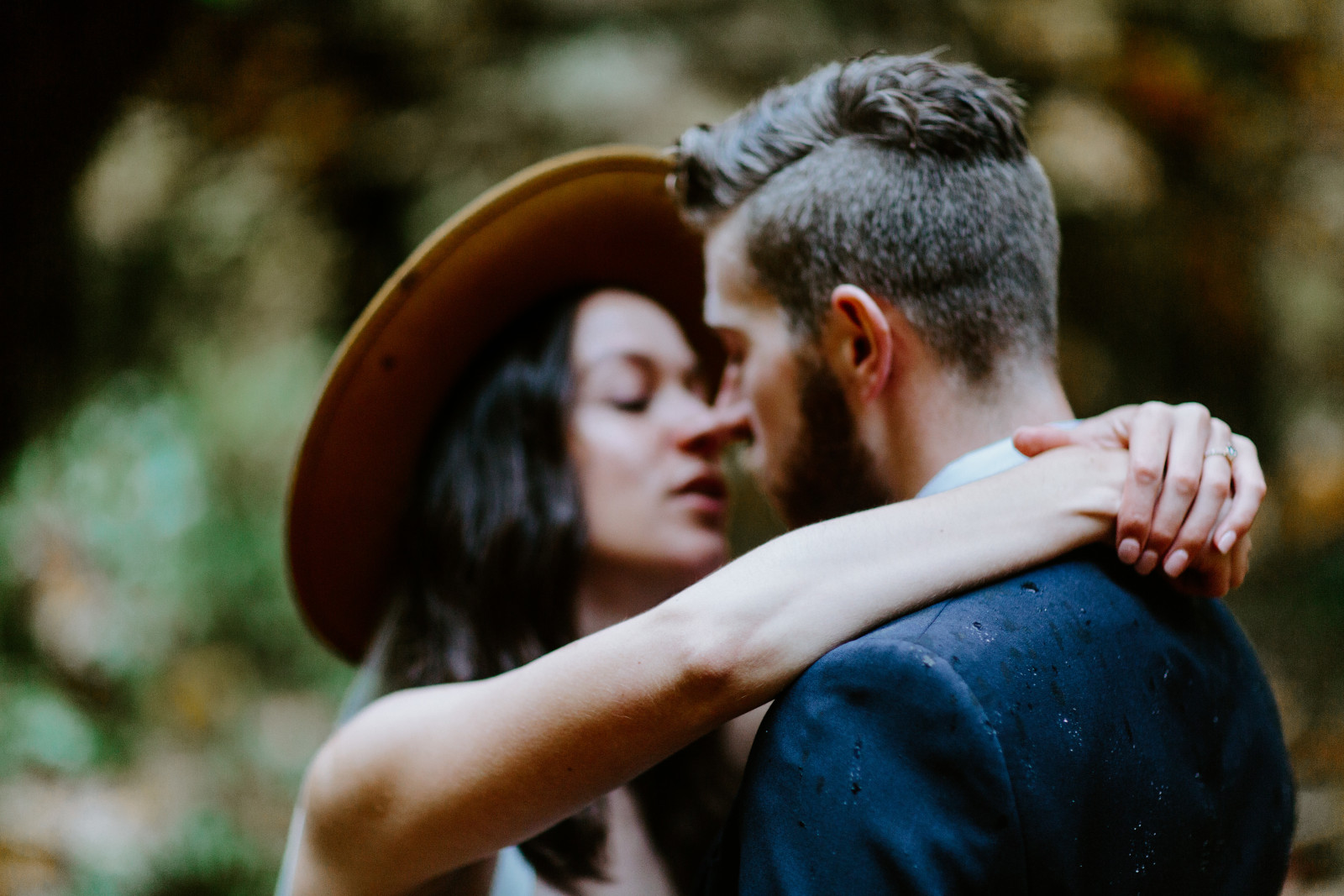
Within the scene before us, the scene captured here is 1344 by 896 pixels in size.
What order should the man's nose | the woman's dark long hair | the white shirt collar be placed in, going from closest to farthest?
the white shirt collar
the man's nose
the woman's dark long hair

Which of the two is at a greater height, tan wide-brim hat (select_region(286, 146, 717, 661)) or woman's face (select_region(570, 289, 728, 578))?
tan wide-brim hat (select_region(286, 146, 717, 661))

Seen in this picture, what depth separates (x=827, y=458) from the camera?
1.63m

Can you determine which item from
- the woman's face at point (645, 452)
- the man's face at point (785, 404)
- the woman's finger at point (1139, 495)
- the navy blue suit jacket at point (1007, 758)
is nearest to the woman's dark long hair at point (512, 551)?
the woman's face at point (645, 452)

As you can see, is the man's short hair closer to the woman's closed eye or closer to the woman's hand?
the woman's hand

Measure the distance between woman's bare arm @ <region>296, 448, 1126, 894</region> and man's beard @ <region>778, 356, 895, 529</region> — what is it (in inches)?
14.7

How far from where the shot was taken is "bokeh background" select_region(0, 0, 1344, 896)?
3.67m

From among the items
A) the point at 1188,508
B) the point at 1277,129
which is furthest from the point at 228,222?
the point at 1277,129

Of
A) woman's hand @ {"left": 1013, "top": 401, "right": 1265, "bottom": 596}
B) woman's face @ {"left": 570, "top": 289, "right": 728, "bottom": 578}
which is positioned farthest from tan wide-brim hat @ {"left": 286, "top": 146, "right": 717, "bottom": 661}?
woman's hand @ {"left": 1013, "top": 401, "right": 1265, "bottom": 596}

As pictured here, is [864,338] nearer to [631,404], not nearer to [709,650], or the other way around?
[709,650]

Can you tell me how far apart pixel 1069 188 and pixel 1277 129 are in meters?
1.58

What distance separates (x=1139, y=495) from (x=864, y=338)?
1.61ft

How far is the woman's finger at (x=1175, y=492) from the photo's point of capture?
3.84ft

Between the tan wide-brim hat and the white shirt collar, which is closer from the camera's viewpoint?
the white shirt collar

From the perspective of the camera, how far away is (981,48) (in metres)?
3.89
